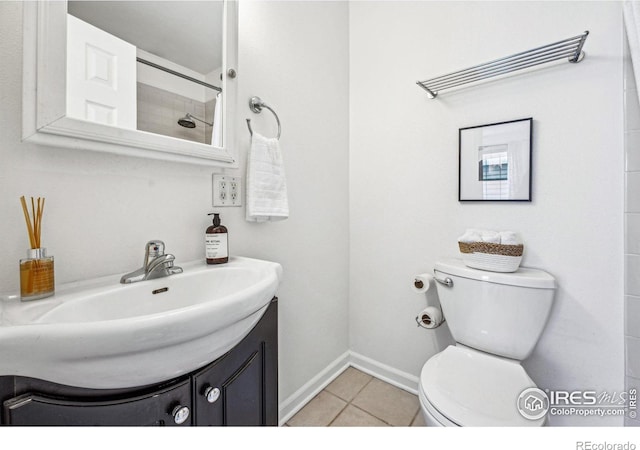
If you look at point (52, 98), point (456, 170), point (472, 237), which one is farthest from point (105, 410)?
point (456, 170)

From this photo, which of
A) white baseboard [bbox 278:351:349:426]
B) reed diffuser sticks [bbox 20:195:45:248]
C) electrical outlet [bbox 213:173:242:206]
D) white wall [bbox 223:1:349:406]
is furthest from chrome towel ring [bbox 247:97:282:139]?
→ white baseboard [bbox 278:351:349:426]

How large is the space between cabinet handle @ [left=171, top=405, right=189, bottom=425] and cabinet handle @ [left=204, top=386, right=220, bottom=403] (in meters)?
0.04

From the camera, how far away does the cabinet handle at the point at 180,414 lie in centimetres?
51

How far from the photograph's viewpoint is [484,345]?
100cm

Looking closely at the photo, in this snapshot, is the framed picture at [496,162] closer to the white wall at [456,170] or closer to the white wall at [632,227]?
the white wall at [456,170]

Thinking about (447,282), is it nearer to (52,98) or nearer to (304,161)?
(304,161)

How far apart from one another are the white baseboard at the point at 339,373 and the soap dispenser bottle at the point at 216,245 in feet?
2.59

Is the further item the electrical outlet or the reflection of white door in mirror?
the electrical outlet

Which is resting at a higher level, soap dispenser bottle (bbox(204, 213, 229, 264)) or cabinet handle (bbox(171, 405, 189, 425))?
soap dispenser bottle (bbox(204, 213, 229, 264))

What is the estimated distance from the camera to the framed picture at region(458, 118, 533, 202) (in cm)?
104

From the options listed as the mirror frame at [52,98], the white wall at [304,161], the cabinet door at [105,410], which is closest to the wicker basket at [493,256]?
the white wall at [304,161]

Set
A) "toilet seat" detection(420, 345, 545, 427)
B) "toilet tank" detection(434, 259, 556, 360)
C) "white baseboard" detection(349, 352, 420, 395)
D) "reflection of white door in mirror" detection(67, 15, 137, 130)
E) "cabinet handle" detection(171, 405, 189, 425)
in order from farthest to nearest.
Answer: "white baseboard" detection(349, 352, 420, 395), "toilet tank" detection(434, 259, 556, 360), "toilet seat" detection(420, 345, 545, 427), "reflection of white door in mirror" detection(67, 15, 137, 130), "cabinet handle" detection(171, 405, 189, 425)

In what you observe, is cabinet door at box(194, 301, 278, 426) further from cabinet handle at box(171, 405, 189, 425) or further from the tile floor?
the tile floor

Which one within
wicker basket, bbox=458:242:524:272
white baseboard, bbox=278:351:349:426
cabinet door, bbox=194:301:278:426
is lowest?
white baseboard, bbox=278:351:349:426
